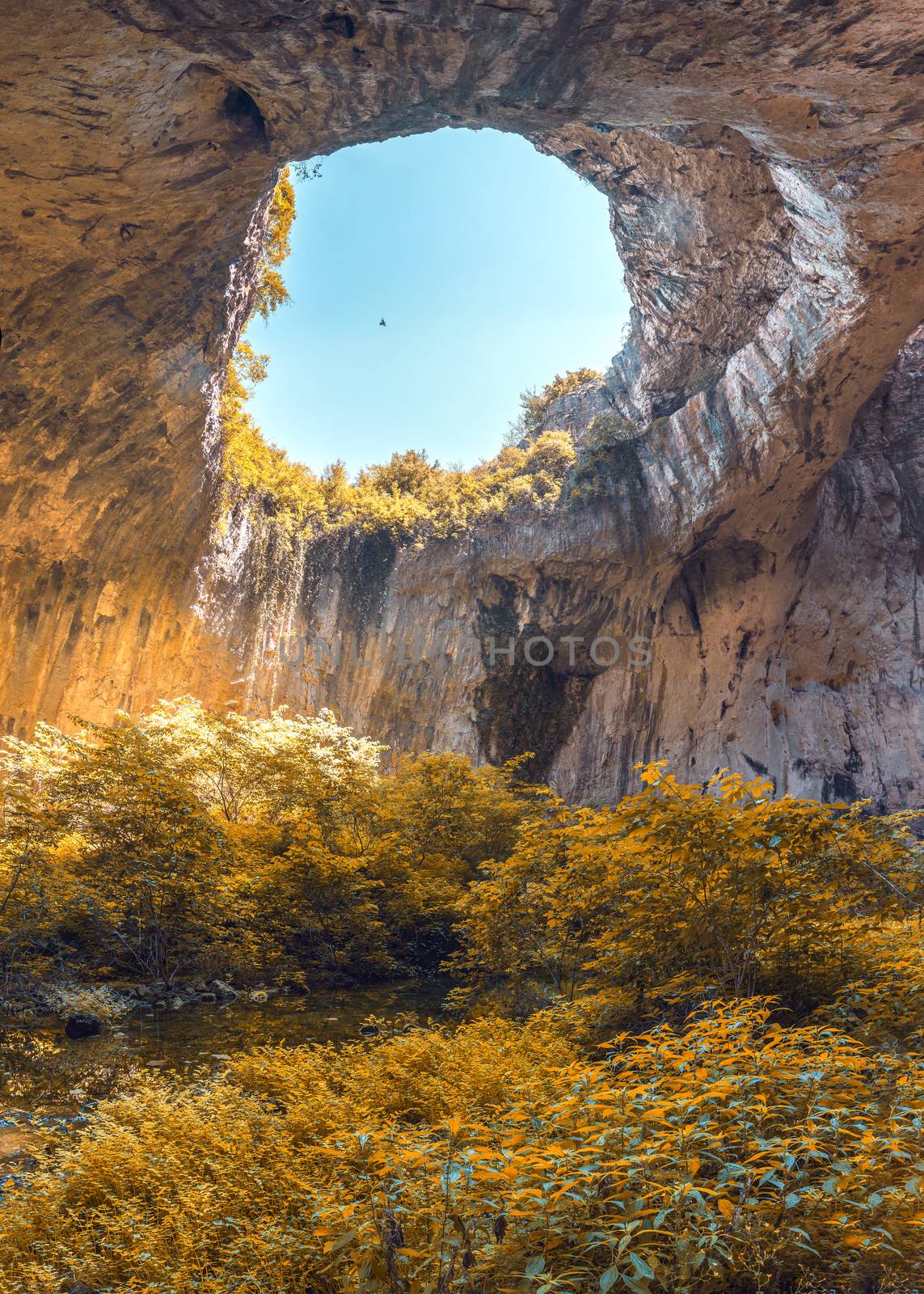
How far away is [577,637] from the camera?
1867 centimetres

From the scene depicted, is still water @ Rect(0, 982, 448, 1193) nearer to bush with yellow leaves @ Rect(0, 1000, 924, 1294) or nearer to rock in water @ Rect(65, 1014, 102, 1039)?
rock in water @ Rect(65, 1014, 102, 1039)

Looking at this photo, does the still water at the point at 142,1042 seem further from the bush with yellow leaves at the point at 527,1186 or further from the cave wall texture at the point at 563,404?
the cave wall texture at the point at 563,404

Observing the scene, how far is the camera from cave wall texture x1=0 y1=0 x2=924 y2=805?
6.92 meters

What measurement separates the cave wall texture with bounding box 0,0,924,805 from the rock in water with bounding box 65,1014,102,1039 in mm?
6201

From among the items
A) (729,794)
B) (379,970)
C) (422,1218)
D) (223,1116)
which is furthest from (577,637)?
(422,1218)

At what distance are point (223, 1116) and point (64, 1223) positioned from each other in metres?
1.05

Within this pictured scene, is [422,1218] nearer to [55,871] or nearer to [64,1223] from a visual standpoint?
[64,1223]

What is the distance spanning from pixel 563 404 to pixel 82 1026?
19.7 metres

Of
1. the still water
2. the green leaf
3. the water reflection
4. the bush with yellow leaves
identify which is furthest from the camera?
the water reflection

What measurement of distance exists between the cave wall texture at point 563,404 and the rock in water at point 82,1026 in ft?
20.3

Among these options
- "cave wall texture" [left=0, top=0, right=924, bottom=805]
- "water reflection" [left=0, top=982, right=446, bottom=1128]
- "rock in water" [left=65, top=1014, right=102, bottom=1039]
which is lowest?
"rock in water" [left=65, top=1014, right=102, bottom=1039]

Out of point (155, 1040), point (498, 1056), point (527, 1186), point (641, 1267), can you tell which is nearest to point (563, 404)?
point (155, 1040)

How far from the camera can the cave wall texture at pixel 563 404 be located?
6922mm

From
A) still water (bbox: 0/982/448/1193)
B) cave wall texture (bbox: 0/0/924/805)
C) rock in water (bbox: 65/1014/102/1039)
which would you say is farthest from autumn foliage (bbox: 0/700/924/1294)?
cave wall texture (bbox: 0/0/924/805)
